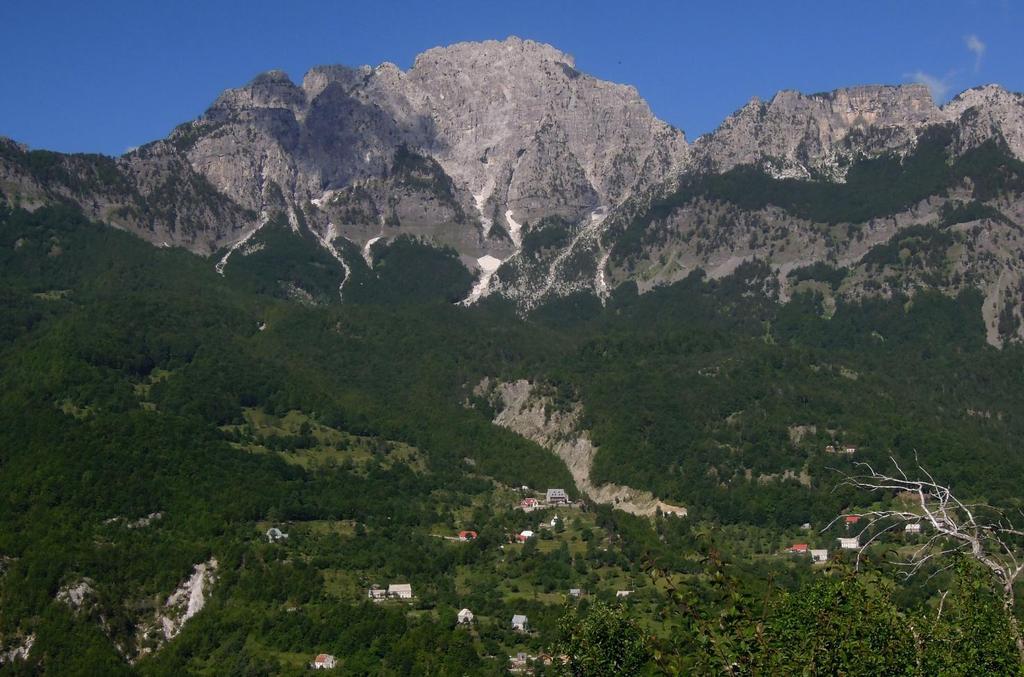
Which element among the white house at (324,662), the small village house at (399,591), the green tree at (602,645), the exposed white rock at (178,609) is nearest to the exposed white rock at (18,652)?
the exposed white rock at (178,609)

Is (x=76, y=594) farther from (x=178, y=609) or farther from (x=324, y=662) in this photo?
(x=324, y=662)

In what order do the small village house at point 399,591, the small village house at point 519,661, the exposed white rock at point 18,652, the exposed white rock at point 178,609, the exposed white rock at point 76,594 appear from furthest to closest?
the small village house at point 399,591, the exposed white rock at point 76,594, the exposed white rock at point 178,609, the exposed white rock at point 18,652, the small village house at point 519,661

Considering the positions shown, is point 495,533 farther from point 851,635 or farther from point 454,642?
point 851,635

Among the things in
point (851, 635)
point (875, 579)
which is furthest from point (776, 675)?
point (875, 579)

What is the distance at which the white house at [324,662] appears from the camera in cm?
13088

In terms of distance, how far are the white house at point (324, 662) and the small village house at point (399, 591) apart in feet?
97.9

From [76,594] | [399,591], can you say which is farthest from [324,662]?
[76,594]

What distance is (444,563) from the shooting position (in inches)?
7101

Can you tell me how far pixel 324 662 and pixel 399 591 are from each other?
3256cm

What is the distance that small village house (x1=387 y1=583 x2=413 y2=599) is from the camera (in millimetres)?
163000

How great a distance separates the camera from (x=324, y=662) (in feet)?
433

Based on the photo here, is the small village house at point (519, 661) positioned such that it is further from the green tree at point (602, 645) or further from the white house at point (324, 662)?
the green tree at point (602, 645)

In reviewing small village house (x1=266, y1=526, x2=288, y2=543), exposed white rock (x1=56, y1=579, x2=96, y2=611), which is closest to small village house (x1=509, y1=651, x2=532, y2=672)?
exposed white rock (x1=56, y1=579, x2=96, y2=611)

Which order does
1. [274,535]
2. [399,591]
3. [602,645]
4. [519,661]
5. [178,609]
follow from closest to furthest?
1. [602,645]
2. [519,661]
3. [178,609]
4. [399,591]
5. [274,535]
